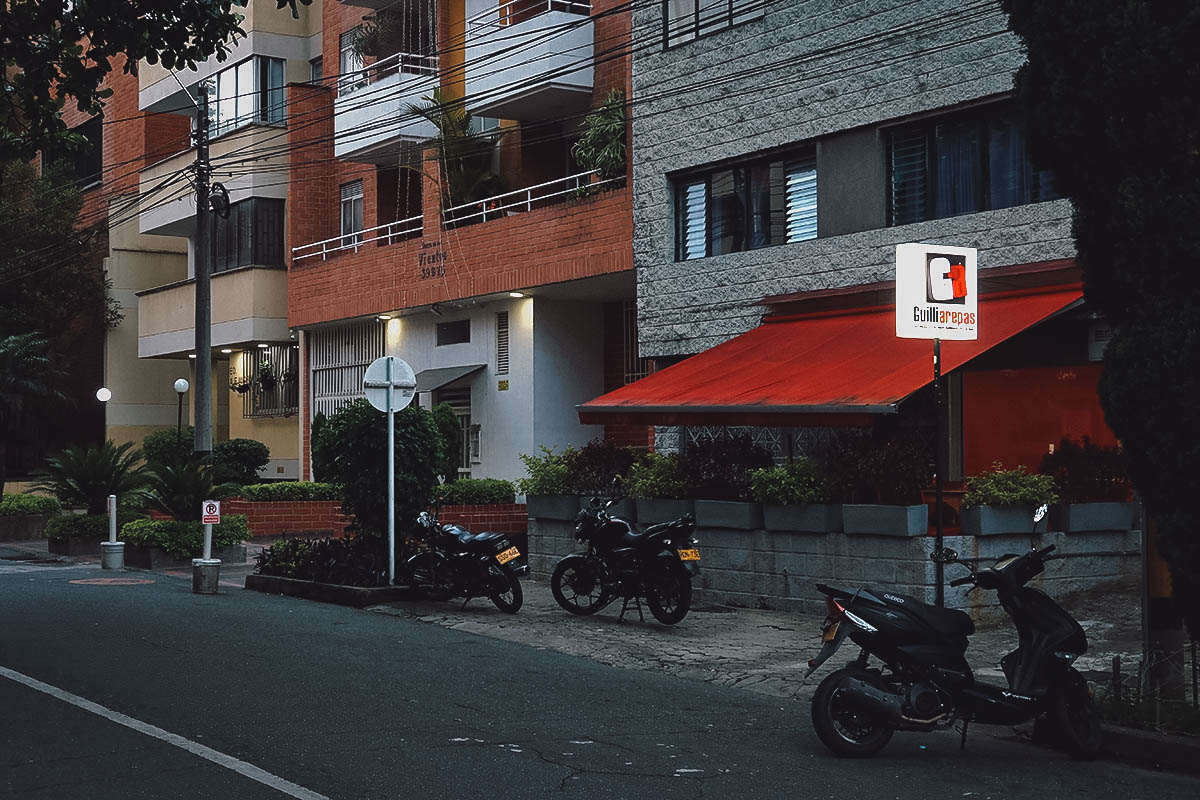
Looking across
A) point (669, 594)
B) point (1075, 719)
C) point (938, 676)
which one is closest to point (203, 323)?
point (669, 594)

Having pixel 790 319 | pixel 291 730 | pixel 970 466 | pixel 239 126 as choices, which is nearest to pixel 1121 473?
pixel 970 466

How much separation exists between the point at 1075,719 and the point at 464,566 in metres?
8.28

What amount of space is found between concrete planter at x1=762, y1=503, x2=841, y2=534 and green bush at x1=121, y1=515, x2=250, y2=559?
9.82 m

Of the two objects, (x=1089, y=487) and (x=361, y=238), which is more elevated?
(x=361, y=238)

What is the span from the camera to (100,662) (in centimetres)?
1147

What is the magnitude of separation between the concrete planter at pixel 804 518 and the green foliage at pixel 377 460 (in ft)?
13.9

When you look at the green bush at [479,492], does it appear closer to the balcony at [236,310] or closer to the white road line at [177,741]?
the balcony at [236,310]

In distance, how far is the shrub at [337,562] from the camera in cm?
1683

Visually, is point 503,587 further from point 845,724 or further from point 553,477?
point 845,724

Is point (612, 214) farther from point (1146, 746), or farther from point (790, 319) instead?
point (1146, 746)

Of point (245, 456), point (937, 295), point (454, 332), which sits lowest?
point (245, 456)

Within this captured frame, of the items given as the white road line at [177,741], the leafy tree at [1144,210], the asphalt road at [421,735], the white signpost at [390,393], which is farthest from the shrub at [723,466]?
the white road line at [177,741]

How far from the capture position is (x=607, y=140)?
74.8 feet

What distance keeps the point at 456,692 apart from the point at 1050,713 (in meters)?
4.05
